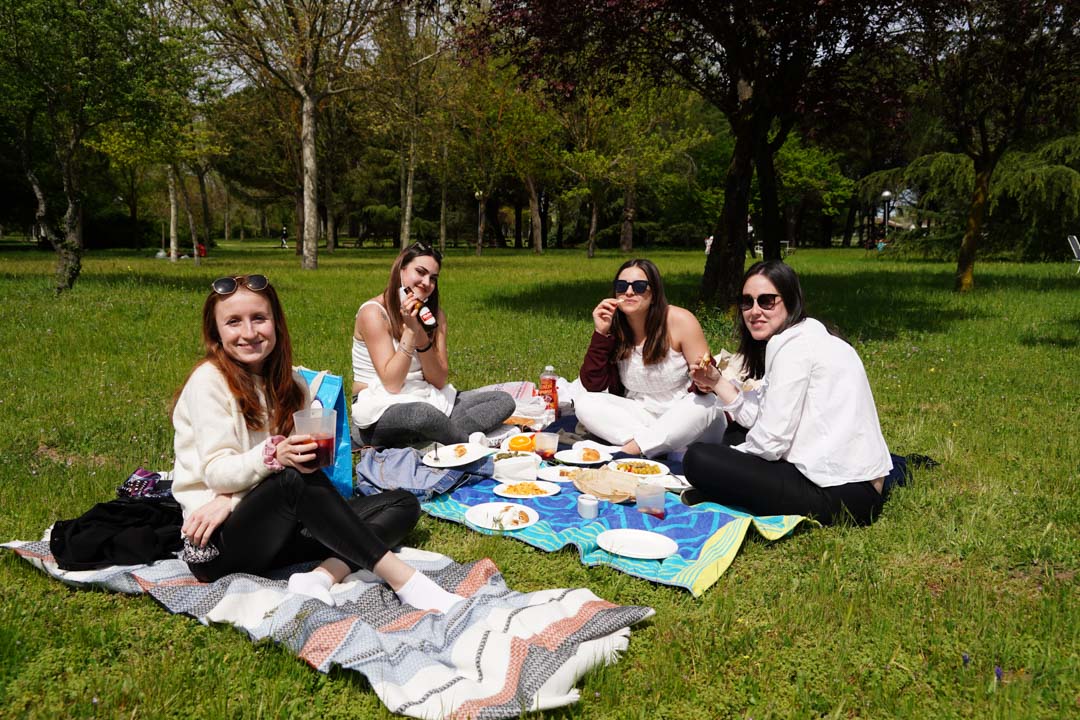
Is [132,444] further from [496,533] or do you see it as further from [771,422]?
[771,422]

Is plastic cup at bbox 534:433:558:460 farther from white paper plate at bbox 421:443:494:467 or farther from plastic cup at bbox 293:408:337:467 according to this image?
plastic cup at bbox 293:408:337:467

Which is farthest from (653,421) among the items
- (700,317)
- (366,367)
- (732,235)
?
(732,235)

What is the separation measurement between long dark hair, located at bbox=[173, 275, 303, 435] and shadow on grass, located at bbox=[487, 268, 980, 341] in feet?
28.7

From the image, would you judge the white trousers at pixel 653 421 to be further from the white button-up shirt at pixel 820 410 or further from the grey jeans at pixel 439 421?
the white button-up shirt at pixel 820 410

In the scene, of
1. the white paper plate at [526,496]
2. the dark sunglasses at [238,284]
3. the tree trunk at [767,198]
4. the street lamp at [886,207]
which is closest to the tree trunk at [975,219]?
the tree trunk at [767,198]

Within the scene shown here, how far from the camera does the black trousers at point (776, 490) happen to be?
417 cm

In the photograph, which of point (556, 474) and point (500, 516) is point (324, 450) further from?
point (556, 474)

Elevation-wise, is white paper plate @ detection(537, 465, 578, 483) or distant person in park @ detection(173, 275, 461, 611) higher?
distant person in park @ detection(173, 275, 461, 611)

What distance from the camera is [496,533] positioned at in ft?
13.9

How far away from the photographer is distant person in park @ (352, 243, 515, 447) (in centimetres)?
541

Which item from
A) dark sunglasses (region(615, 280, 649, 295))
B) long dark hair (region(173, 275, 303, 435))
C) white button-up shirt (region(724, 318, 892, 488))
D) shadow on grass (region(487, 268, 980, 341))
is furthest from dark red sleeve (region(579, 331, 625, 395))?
shadow on grass (region(487, 268, 980, 341))

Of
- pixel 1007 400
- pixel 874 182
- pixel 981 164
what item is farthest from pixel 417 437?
pixel 874 182

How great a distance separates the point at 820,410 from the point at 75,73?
14.7 m

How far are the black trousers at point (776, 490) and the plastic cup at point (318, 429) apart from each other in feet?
7.89
